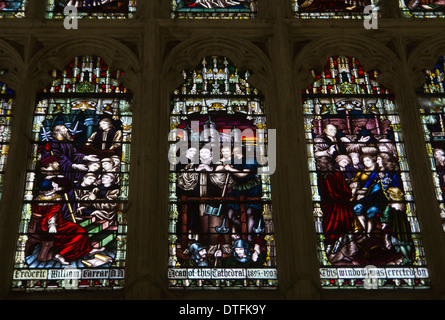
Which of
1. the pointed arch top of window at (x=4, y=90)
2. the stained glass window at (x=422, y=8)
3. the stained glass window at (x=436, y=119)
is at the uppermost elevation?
the stained glass window at (x=422, y=8)

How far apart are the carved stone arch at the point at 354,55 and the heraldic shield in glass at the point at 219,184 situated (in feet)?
2.31

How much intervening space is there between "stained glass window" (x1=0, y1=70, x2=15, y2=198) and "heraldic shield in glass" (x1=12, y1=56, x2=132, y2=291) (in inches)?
11.9

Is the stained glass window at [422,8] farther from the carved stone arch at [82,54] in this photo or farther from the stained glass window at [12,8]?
the stained glass window at [12,8]

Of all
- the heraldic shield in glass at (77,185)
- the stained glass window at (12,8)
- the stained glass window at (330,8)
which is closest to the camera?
the heraldic shield in glass at (77,185)

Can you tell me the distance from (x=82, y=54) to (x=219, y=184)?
8.18 ft

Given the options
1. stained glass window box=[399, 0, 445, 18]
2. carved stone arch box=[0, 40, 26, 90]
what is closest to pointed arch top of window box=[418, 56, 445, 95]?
stained glass window box=[399, 0, 445, 18]

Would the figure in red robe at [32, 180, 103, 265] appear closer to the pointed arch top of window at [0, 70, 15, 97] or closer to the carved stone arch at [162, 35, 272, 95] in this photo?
the pointed arch top of window at [0, 70, 15, 97]

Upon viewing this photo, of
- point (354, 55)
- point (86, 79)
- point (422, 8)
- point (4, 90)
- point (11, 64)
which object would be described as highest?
point (422, 8)

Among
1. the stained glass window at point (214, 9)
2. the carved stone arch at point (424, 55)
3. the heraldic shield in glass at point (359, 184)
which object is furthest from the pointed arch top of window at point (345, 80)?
the stained glass window at point (214, 9)

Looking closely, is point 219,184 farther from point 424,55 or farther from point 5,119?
point 424,55

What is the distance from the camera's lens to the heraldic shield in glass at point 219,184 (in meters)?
8.73

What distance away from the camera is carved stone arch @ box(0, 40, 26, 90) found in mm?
9942

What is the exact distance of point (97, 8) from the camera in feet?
35.3

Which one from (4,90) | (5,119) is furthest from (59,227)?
(4,90)
